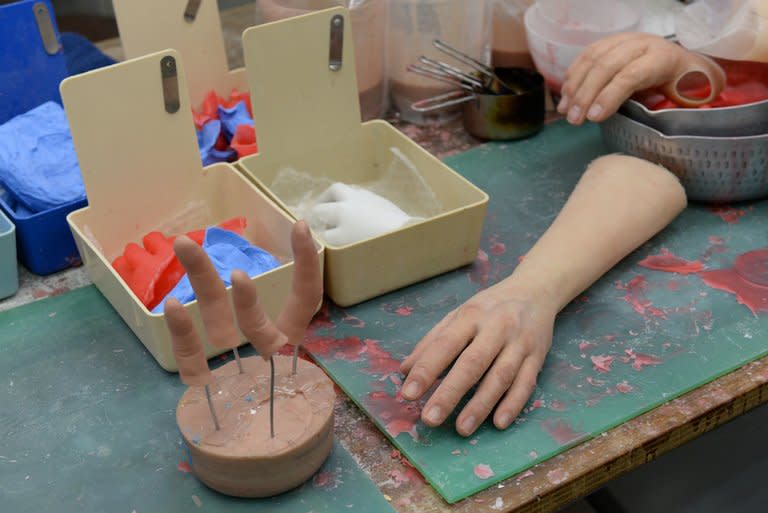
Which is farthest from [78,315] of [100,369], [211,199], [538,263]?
[538,263]

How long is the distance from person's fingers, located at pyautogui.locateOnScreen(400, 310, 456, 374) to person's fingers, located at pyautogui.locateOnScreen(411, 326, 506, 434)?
0.13 ft

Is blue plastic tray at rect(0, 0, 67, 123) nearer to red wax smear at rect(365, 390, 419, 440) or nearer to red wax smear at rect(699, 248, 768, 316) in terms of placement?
red wax smear at rect(365, 390, 419, 440)

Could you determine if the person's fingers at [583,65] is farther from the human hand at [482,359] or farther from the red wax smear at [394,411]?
the red wax smear at [394,411]

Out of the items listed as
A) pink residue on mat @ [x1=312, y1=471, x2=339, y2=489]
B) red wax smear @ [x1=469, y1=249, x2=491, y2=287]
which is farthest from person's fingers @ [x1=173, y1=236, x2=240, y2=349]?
red wax smear @ [x1=469, y1=249, x2=491, y2=287]

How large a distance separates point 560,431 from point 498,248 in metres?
0.29

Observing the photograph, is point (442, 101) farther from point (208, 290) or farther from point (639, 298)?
point (208, 290)

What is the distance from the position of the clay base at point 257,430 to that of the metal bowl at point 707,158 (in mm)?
514

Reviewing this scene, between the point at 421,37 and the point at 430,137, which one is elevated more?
the point at 421,37

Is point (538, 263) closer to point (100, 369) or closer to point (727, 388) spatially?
point (727, 388)

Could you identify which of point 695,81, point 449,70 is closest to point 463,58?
point 449,70

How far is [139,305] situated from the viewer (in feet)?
2.57

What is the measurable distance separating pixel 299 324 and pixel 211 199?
36 cm

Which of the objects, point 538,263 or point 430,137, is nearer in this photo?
point 538,263

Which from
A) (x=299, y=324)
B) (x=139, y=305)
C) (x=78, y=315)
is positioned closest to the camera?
(x=299, y=324)
